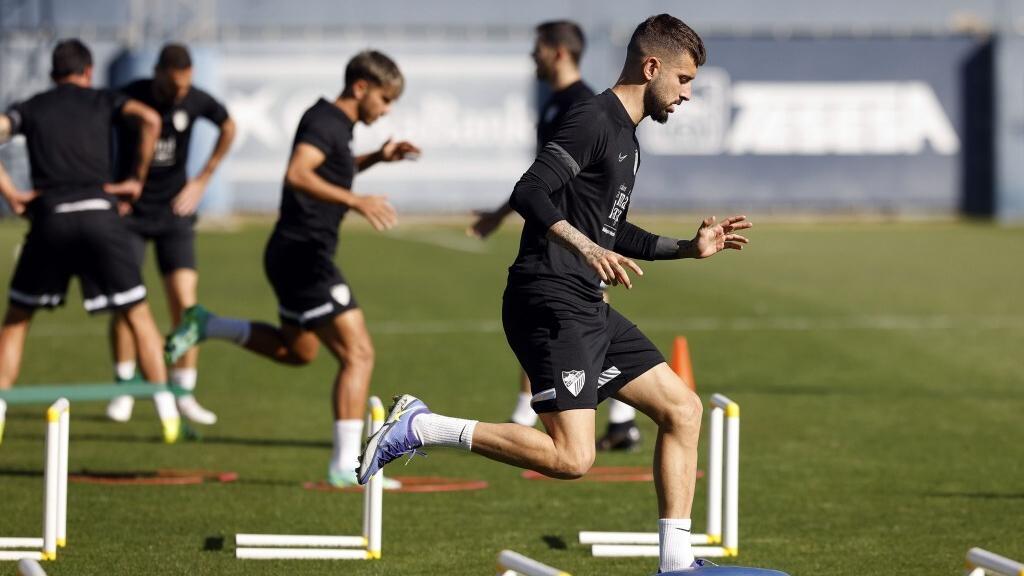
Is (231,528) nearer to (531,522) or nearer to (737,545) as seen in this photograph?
(531,522)

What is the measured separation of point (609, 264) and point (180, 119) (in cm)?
630

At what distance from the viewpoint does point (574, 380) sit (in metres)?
6.39

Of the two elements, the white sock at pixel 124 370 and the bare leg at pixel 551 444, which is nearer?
the bare leg at pixel 551 444

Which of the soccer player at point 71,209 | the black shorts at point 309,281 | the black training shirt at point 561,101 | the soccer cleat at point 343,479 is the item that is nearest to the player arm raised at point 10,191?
the soccer player at point 71,209

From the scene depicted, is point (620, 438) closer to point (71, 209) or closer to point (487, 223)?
point (487, 223)

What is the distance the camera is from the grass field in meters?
7.70

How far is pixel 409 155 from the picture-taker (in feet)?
31.5

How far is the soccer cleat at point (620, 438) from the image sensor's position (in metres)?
10.5

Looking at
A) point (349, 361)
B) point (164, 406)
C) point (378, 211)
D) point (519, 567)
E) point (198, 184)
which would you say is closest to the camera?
point (519, 567)

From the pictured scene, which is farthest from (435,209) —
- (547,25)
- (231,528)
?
(231,528)

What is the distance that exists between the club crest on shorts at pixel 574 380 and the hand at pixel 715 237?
65 cm

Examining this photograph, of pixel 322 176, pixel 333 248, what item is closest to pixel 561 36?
pixel 322 176

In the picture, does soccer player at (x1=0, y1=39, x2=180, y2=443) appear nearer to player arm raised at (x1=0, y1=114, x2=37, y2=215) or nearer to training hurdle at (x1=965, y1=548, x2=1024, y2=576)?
player arm raised at (x1=0, y1=114, x2=37, y2=215)

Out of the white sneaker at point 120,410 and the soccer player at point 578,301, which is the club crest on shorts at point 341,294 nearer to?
the soccer player at point 578,301
